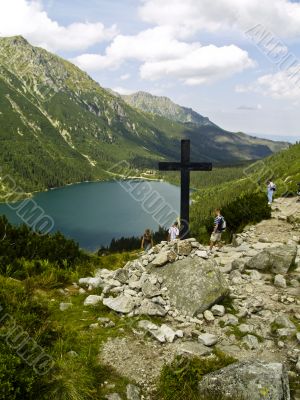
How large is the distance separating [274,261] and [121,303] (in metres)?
7.45

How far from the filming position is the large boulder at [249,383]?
8.07m

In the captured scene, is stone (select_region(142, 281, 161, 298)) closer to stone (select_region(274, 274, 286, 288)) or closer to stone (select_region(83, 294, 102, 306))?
stone (select_region(83, 294, 102, 306))

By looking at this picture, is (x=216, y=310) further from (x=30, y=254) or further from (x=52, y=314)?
(x=30, y=254)

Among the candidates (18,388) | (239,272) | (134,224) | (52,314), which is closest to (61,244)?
(52,314)

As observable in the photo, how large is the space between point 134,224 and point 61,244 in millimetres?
170849

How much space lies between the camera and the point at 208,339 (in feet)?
34.2

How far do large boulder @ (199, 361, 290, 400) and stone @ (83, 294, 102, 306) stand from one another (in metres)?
5.26

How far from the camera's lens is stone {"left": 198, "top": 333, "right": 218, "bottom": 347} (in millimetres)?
10375

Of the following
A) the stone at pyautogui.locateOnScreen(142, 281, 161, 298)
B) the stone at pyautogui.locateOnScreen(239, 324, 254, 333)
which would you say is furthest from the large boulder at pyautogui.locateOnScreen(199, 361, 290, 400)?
the stone at pyautogui.locateOnScreen(142, 281, 161, 298)

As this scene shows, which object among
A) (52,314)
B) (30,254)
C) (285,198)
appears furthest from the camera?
(285,198)

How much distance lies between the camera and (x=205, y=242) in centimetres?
2466

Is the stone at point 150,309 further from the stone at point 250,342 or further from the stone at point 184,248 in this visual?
the stone at point 184,248

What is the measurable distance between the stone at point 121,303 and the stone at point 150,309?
32 centimetres

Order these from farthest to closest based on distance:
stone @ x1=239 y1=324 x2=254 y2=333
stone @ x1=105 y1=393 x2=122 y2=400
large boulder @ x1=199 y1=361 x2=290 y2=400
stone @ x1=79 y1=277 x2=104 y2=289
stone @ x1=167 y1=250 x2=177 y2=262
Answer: stone @ x1=79 y1=277 x2=104 y2=289 → stone @ x1=167 y1=250 x2=177 y2=262 → stone @ x1=239 y1=324 x2=254 y2=333 → stone @ x1=105 y1=393 x2=122 y2=400 → large boulder @ x1=199 y1=361 x2=290 y2=400
